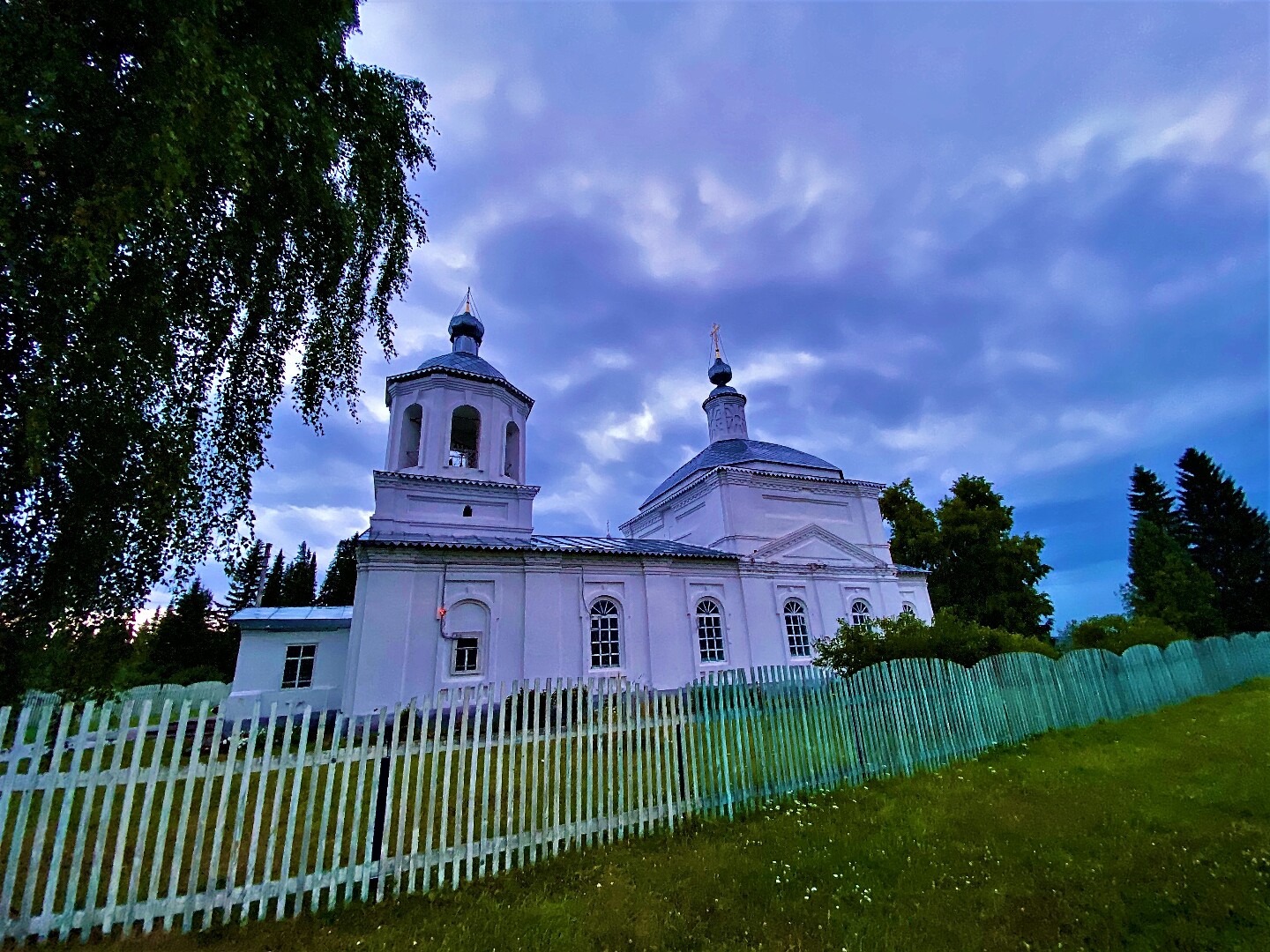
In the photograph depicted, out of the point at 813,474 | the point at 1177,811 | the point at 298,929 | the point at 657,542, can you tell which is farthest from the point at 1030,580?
the point at 298,929

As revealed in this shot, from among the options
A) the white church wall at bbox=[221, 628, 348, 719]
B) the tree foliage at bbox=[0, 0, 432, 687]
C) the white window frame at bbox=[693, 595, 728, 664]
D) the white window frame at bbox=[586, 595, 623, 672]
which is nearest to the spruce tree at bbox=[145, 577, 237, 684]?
the white church wall at bbox=[221, 628, 348, 719]

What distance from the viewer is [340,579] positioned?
1538 inches

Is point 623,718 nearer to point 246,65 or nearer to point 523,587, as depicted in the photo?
point 246,65

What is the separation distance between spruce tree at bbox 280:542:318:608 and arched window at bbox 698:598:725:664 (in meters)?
34.8

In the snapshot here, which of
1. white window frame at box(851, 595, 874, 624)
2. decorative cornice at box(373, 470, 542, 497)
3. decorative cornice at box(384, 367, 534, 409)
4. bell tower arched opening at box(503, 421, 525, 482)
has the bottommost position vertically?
white window frame at box(851, 595, 874, 624)

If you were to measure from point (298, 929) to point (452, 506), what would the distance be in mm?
13650

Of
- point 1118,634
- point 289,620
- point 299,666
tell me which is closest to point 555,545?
point 289,620

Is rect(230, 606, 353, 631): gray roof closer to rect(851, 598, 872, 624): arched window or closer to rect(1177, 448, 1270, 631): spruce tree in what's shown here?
rect(851, 598, 872, 624): arched window

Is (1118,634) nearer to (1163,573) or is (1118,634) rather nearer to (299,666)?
(1163,573)

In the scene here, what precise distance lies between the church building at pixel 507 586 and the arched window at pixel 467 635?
0.16ft

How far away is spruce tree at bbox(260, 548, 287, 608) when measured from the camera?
43.5 meters

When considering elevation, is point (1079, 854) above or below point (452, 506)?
below

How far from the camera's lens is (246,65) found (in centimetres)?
495

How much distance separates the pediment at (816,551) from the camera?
2127cm
